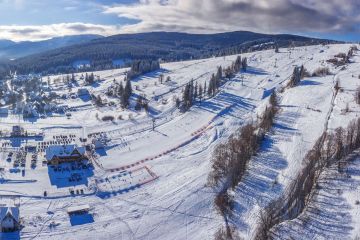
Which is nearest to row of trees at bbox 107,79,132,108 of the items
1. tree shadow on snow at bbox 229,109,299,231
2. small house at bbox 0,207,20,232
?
tree shadow on snow at bbox 229,109,299,231

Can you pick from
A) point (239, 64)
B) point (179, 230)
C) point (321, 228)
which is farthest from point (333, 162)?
point (239, 64)

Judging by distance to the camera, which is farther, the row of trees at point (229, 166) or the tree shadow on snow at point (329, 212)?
the row of trees at point (229, 166)

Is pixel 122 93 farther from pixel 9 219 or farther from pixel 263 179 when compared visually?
pixel 9 219

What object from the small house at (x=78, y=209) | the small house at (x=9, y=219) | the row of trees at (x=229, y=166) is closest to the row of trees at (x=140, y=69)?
the row of trees at (x=229, y=166)

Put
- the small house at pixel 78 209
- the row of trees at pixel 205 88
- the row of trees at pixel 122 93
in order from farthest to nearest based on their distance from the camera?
the row of trees at pixel 122 93 → the row of trees at pixel 205 88 → the small house at pixel 78 209

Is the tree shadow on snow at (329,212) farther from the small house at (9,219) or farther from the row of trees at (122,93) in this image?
the row of trees at (122,93)

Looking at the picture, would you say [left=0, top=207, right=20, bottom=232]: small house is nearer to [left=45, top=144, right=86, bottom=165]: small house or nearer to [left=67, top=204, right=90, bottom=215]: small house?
[left=67, top=204, right=90, bottom=215]: small house

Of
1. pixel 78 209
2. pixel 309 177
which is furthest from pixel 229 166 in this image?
pixel 78 209
